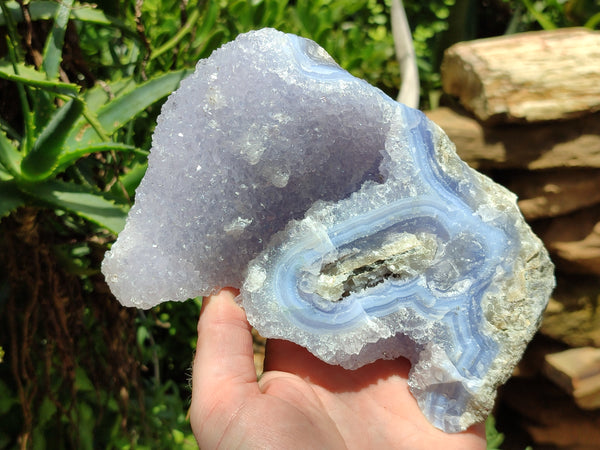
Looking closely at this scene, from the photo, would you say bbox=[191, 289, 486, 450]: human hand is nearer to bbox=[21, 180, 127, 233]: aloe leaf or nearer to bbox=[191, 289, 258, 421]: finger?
bbox=[191, 289, 258, 421]: finger

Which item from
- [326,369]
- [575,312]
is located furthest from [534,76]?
[326,369]

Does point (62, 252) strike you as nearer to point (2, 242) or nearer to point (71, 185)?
point (2, 242)

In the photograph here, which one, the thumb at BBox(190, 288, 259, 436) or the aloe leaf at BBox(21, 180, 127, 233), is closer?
the thumb at BBox(190, 288, 259, 436)

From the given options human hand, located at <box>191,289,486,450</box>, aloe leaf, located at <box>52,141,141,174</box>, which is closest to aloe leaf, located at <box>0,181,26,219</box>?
aloe leaf, located at <box>52,141,141,174</box>

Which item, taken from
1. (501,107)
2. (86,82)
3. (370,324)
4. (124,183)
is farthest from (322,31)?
(370,324)

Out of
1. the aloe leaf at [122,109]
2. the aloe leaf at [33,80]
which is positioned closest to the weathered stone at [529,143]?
the aloe leaf at [122,109]

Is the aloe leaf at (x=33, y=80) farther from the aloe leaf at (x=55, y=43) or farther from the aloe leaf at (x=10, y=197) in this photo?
the aloe leaf at (x=10, y=197)

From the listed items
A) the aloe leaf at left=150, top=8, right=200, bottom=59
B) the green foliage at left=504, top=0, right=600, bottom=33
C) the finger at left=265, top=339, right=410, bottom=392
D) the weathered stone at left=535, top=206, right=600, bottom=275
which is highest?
the aloe leaf at left=150, top=8, right=200, bottom=59

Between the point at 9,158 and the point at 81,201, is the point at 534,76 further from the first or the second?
the point at 9,158
